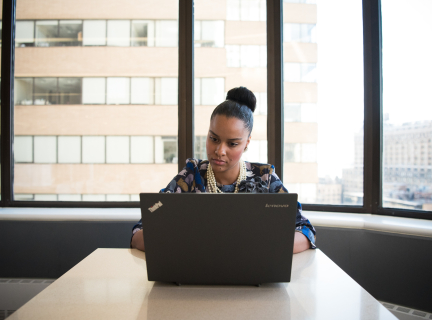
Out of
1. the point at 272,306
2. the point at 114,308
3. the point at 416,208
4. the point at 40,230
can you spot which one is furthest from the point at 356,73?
the point at 40,230

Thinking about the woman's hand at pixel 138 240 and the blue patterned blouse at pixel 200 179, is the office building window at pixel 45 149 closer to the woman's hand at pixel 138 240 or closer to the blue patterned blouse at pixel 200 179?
the blue patterned blouse at pixel 200 179

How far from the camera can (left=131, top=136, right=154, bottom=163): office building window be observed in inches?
118

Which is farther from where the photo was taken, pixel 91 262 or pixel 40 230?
pixel 40 230

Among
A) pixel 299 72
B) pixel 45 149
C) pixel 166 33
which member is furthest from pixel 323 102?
pixel 45 149

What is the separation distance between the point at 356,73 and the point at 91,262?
2.27 meters

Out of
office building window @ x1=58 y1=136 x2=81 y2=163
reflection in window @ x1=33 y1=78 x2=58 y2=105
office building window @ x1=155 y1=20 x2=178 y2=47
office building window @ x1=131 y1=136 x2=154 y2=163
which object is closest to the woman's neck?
office building window @ x1=131 y1=136 x2=154 y2=163

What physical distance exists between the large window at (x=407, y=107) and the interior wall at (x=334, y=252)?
45 centimetres

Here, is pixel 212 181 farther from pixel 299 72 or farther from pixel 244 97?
pixel 299 72

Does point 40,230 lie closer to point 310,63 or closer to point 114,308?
point 114,308

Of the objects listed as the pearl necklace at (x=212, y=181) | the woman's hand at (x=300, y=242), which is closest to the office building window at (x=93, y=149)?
the pearl necklace at (x=212, y=181)

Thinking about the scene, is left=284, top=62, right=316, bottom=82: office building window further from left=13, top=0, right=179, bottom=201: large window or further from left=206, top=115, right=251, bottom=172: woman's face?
left=206, top=115, right=251, bottom=172: woman's face

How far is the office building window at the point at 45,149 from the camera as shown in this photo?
2.96 metres

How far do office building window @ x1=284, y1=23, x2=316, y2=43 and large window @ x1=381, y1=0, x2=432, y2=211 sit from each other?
53 centimetres

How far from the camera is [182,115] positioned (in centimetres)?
269
